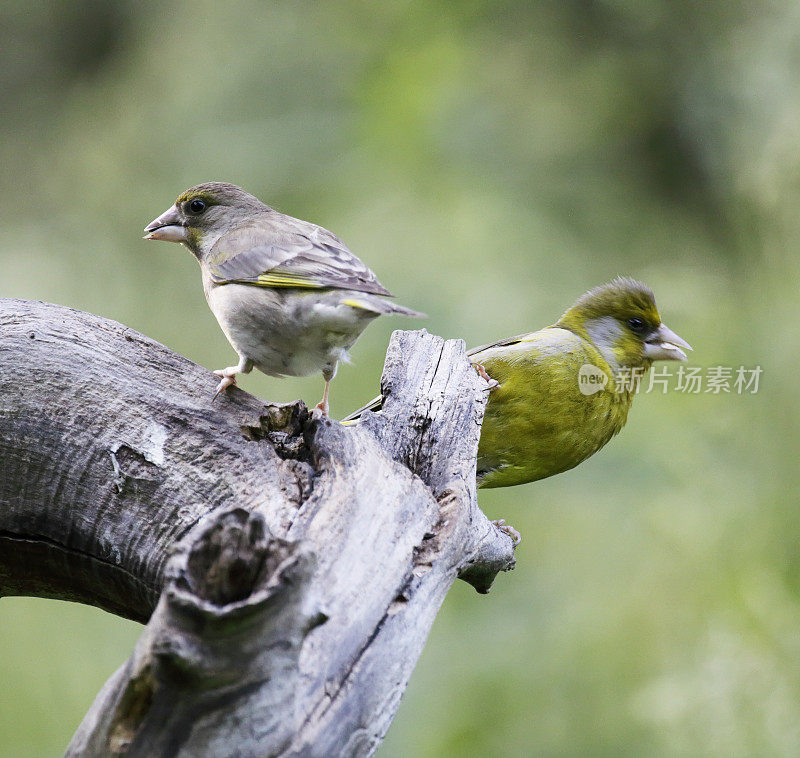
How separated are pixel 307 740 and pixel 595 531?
13.4ft

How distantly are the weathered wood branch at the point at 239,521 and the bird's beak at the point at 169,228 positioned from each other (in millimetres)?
855

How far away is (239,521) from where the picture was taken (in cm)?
145

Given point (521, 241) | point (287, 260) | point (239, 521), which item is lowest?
point (239, 521)

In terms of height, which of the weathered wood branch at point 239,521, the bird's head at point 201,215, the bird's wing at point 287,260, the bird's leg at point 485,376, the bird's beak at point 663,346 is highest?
the bird's beak at point 663,346

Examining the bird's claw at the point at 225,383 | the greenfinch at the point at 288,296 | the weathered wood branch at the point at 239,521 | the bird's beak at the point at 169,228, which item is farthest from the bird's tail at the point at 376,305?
the bird's beak at the point at 169,228

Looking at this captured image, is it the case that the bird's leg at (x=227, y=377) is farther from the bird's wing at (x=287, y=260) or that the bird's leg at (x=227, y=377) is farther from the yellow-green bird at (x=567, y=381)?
the yellow-green bird at (x=567, y=381)

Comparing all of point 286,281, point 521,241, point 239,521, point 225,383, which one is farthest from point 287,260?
Answer: point 521,241

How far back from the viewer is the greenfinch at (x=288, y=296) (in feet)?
8.71

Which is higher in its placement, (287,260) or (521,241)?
(521,241)

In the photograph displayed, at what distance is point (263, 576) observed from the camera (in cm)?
145

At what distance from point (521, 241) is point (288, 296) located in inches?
141

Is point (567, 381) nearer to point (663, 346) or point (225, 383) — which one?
point (663, 346)

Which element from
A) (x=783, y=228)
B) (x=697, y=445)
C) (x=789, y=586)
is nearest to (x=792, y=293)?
(x=783, y=228)

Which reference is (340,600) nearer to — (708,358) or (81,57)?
(708,358)
